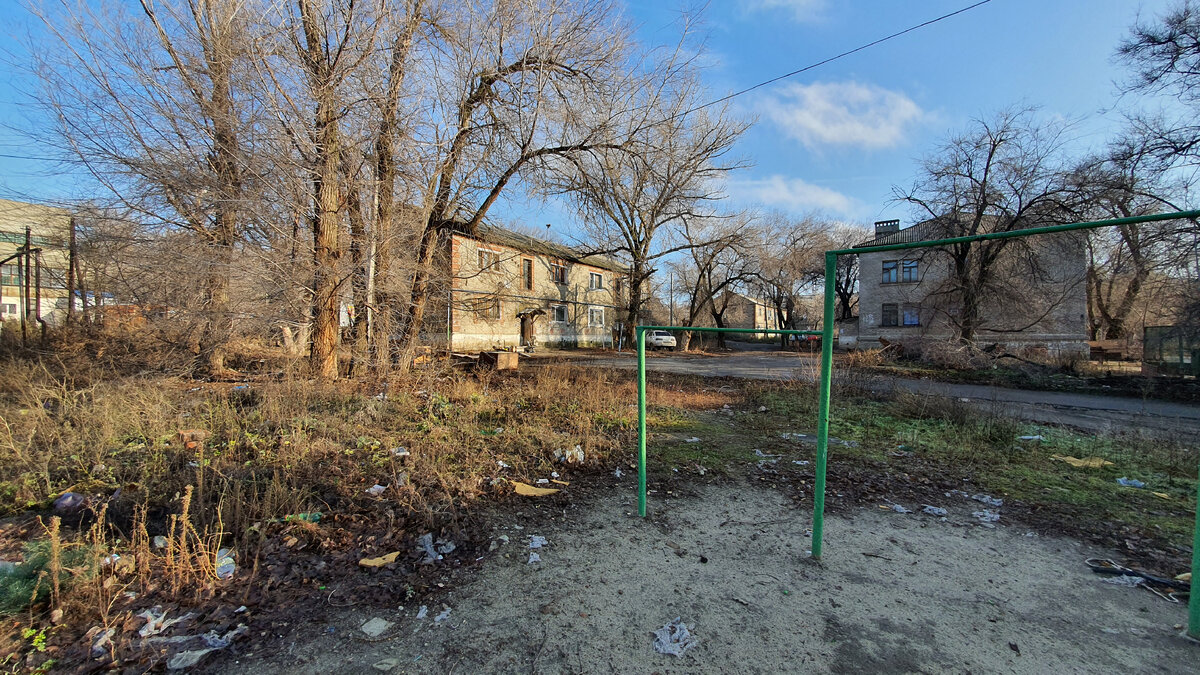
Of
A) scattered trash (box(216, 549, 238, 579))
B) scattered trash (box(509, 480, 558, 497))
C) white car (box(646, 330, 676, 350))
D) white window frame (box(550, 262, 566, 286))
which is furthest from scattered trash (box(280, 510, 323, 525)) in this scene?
white car (box(646, 330, 676, 350))

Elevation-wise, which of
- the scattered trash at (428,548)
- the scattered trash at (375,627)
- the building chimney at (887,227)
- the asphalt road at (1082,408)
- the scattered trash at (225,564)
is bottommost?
the asphalt road at (1082,408)

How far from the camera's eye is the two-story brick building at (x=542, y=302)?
76.9 ft

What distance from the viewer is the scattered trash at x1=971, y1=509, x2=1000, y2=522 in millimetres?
3613

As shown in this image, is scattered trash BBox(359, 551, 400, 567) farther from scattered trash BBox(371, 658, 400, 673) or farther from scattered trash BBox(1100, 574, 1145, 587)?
scattered trash BBox(1100, 574, 1145, 587)

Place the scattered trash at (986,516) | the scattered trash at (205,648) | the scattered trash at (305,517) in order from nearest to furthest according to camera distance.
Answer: the scattered trash at (205,648) < the scattered trash at (305,517) < the scattered trash at (986,516)

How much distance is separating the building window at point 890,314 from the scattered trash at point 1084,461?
28132 mm

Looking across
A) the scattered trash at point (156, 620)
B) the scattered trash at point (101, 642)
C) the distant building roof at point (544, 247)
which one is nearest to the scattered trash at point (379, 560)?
the scattered trash at point (156, 620)

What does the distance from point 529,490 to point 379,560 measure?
140 centimetres

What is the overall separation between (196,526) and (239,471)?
86 cm

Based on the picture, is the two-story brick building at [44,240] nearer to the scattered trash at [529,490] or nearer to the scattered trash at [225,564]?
the scattered trash at [225,564]

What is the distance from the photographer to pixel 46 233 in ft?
44.2

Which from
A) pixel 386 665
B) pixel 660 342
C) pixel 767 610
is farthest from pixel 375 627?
pixel 660 342

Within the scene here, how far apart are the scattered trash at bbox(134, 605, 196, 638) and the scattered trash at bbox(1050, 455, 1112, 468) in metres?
7.67

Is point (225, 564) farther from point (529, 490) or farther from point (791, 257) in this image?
point (791, 257)
